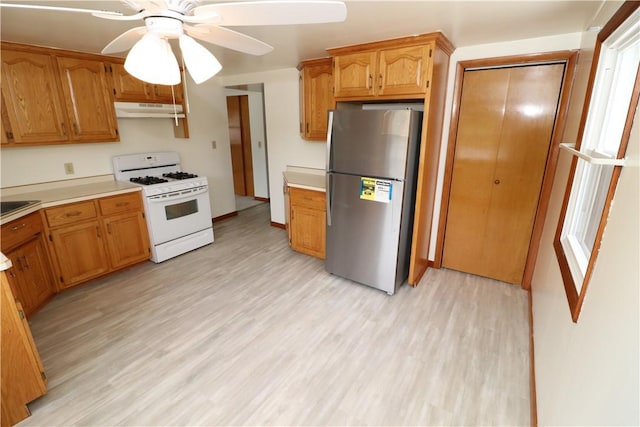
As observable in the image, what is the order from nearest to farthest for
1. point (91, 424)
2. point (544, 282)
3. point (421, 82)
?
point (91, 424), point (544, 282), point (421, 82)

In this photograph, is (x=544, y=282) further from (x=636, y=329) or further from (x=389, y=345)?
(x=636, y=329)

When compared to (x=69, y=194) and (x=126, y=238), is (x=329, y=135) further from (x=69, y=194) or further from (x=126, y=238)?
(x=69, y=194)

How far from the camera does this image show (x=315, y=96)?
334 cm

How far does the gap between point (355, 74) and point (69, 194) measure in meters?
2.82

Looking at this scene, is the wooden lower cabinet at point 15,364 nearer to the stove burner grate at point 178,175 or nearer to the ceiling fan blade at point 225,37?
the ceiling fan blade at point 225,37

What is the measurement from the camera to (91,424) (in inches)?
62.0

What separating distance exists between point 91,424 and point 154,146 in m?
3.06

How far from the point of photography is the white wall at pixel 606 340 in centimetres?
78

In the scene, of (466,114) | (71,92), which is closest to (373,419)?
(466,114)

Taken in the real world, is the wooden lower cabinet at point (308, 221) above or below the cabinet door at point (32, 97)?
below

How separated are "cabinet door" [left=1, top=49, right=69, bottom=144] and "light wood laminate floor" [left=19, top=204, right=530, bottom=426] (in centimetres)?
147

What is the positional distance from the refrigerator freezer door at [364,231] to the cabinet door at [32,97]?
2579mm

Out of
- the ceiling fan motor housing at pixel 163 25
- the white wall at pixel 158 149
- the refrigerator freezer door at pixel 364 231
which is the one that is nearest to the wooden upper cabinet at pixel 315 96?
the refrigerator freezer door at pixel 364 231

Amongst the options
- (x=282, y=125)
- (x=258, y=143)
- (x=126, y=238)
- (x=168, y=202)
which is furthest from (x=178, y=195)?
(x=258, y=143)
